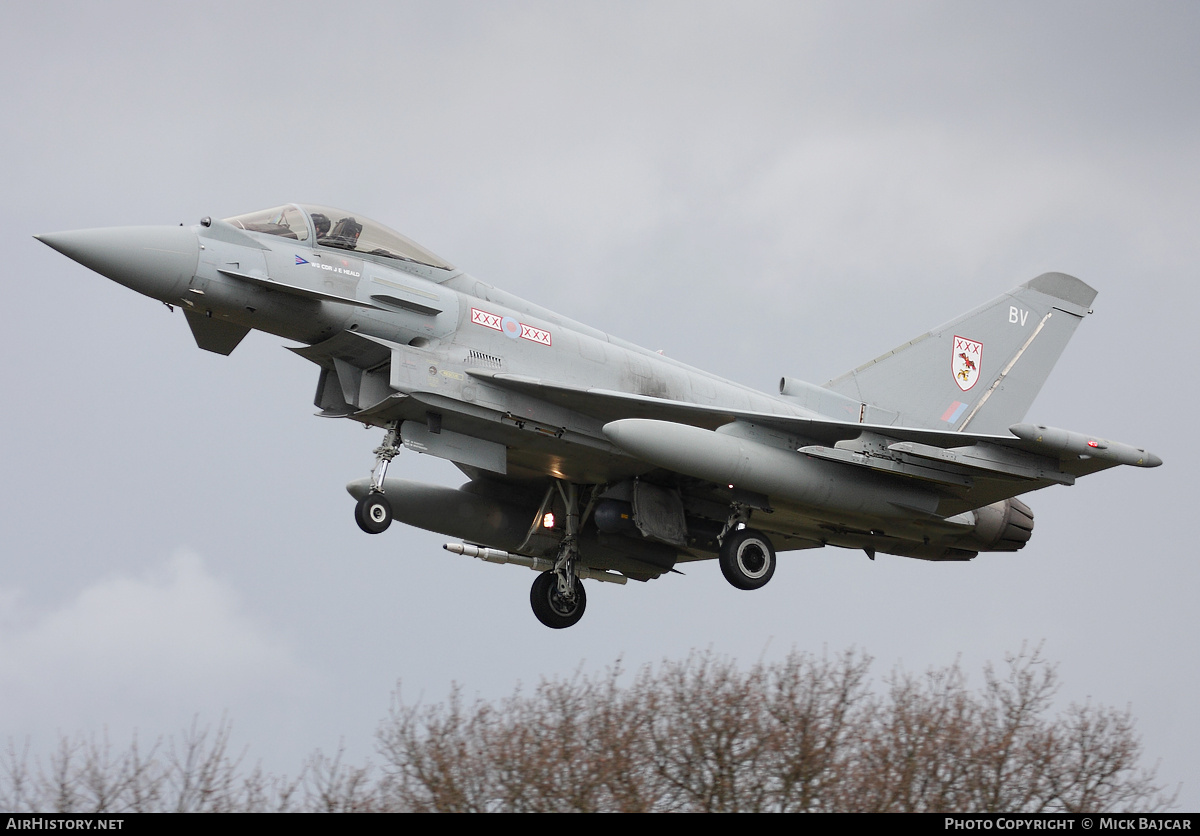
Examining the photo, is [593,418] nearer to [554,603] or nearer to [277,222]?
[554,603]

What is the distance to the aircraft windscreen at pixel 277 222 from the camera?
47.4 feet

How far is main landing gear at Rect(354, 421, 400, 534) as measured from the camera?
14.3 metres

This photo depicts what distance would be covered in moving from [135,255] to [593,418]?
5.53 meters

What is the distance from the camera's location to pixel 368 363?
49.4ft

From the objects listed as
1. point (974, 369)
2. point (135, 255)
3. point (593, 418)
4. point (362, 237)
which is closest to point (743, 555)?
point (593, 418)

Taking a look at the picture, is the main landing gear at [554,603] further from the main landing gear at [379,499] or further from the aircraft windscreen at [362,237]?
the aircraft windscreen at [362,237]

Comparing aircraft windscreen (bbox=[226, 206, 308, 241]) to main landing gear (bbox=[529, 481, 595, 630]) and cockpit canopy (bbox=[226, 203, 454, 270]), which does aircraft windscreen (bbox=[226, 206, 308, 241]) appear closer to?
cockpit canopy (bbox=[226, 203, 454, 270])

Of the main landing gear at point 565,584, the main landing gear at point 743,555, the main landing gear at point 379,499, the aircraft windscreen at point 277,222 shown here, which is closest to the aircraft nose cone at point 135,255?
the aircraft windscreen at point 277,222

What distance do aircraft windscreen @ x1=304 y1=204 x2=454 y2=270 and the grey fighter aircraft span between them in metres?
0.03

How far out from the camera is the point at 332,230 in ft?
48.7

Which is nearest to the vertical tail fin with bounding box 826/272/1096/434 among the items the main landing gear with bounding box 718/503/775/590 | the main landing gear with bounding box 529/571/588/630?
the main landing gear with bounding box 718/503/775/590
